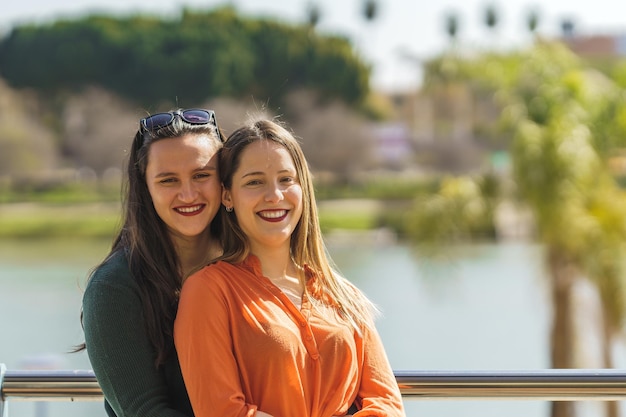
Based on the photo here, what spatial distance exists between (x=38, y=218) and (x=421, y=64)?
117ft

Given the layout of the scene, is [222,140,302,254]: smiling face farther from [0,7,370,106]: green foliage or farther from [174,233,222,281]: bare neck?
[0,7,370,106]: green foliage

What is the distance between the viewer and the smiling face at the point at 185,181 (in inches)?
72.1

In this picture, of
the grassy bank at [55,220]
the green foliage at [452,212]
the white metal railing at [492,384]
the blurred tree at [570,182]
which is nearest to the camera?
the white metal railing at [492,384]

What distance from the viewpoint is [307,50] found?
60.0m

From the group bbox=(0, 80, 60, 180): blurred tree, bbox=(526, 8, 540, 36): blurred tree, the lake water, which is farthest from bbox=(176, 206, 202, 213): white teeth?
bbox=(526, 8, 540, 36): blurred tree

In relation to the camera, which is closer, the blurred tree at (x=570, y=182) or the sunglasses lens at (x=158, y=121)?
the sunglasses lens at (x=158, y=121)

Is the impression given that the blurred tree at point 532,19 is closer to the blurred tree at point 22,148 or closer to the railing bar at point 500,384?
the blurred tree at point 22,148

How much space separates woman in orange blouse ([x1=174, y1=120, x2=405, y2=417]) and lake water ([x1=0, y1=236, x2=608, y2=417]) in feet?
15.4

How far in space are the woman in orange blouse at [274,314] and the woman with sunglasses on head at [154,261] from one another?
0.07 m

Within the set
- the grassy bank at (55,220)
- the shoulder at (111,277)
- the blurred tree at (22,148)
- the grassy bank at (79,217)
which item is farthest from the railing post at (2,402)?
the blurred tree at (22,148)

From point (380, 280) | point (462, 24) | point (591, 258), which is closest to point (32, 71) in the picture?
point (462, 24)

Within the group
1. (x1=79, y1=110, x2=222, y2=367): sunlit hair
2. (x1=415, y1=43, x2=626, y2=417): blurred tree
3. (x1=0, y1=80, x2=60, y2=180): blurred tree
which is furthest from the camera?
(x1=0, y1=80, x2=60, y2=180): blurred tree

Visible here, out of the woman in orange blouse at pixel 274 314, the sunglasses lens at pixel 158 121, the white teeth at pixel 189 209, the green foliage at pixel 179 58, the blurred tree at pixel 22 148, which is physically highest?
the green foliage at pixel 179 58

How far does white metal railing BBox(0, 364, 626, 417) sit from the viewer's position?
202 centimetres
